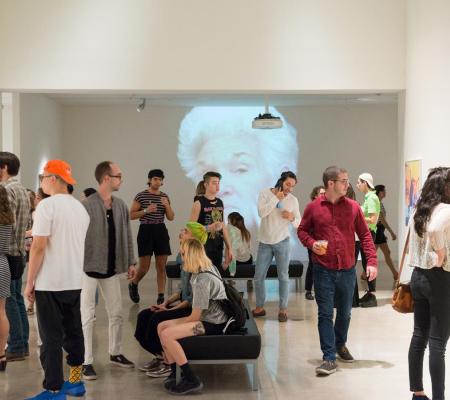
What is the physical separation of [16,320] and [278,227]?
3.15 meters

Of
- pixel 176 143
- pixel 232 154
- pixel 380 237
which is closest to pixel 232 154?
pixel 232 154

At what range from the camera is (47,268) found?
14.7 feet

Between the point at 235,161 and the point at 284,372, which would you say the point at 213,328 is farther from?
the point at 235,161

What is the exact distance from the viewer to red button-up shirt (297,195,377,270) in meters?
5.47

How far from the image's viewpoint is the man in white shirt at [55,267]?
14.6 ft

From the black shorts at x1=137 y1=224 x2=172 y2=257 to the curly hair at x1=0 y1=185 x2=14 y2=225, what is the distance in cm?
365

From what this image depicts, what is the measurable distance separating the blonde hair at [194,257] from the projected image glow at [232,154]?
365 inches

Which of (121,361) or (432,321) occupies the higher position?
(432,321)

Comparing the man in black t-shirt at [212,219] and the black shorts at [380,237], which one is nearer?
the man in black t-shirt at [212,219]

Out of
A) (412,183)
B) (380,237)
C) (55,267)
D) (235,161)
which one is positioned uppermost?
(235,161)

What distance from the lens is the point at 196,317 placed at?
16.7 feet

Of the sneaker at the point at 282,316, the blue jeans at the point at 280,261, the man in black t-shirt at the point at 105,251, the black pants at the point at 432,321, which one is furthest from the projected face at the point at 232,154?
the black pants at the point at 432,321

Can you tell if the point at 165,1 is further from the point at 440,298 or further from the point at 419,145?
the point at 440,298

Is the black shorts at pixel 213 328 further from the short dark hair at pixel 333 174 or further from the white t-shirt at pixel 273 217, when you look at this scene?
the white t-shirt at pixel 273 217
